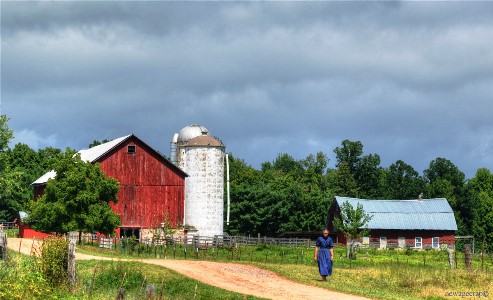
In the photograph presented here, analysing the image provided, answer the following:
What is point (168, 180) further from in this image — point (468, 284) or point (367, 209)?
point (468, 284)

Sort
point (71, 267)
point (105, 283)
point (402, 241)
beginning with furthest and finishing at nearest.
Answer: point (402, 241) < point (105, 283) < point (71, 267)

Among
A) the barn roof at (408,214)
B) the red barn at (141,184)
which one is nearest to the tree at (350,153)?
the barn roof at (408,214)

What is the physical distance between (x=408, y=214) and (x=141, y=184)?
2811 centimetres

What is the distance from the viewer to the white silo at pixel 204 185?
2628 inches

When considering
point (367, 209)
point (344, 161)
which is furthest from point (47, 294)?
point (344, 161)

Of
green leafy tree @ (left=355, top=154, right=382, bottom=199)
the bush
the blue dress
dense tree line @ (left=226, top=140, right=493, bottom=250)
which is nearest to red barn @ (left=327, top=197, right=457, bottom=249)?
dense tree line @ (left=226, top=140, right=493, bottom=250)

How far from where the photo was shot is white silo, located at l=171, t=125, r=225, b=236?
66750mm

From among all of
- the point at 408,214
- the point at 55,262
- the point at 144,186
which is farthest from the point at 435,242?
the point at 55,262

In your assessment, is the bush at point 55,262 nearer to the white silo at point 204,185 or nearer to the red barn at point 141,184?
the red barn at point 141,184

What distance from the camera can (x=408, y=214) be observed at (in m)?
78.1

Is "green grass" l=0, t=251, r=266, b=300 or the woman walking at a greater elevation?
the woman walking

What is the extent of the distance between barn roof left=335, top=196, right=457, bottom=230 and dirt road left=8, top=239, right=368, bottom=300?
4400 cm

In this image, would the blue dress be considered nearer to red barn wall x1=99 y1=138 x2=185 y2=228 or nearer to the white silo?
red barn wall x1=99 y1=138 x2=185 y2=228

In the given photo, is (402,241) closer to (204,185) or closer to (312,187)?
(204,185)
